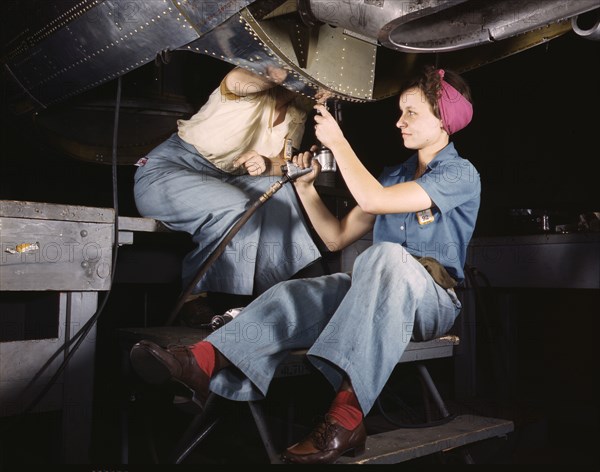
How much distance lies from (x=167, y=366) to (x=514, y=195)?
2739 mm

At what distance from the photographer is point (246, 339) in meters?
1.60

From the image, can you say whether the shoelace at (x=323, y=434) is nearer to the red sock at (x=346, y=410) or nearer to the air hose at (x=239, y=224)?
the red sock at (x=346, y=410)

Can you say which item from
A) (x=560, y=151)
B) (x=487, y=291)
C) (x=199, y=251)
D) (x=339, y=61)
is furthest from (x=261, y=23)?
(x=560, y=151)

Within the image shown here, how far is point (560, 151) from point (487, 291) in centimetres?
99

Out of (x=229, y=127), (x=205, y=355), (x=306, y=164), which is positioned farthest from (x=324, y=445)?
(x=229, y=127)

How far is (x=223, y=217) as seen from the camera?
2.09 m

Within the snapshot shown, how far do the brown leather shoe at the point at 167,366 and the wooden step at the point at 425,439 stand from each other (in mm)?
428

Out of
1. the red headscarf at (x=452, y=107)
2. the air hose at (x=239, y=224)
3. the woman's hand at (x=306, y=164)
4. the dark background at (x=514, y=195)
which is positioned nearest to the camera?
the red headscarf at (x=452, y=107)

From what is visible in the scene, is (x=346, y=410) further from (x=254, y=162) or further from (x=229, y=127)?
(x=229, y=127)

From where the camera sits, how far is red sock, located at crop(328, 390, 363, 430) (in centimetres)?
139

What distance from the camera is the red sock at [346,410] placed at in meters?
1.39

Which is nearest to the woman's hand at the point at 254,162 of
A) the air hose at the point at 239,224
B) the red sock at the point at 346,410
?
the air hose at the point at 239,224

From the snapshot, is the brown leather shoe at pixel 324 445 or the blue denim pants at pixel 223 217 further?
the blue denim pants at pixel 223 217

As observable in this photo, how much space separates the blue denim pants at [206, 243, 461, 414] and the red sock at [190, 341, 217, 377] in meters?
0.03
